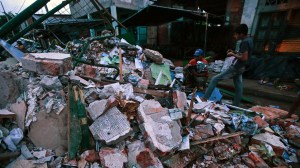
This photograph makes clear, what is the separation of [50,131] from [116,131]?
775 millimetres

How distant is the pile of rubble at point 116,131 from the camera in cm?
196

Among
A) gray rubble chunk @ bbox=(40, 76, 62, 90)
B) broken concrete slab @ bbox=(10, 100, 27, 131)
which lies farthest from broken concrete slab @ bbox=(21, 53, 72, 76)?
broken concrete slab @ bbox=(10, 100, 27, 131)

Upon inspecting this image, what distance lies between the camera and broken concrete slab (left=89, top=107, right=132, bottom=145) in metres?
2.05

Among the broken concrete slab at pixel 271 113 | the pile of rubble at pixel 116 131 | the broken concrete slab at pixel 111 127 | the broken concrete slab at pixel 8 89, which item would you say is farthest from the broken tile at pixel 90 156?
the broken concrete slab at pixel 271 113

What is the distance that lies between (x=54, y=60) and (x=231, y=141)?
9.04ft

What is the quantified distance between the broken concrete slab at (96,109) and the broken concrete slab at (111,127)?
6 cm

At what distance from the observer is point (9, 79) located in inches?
89.4

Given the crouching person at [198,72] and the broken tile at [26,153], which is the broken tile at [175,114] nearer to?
the broken tile at [26,153]

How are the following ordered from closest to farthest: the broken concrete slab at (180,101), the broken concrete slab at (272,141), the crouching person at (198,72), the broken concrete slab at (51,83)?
1. the broken concrete slab at (51,83)
2. the broken concrete slab at (272,141)
3. the broken concrete slab at (180,101)
4. the crouching person at (198,72)

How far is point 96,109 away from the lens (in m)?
2.25

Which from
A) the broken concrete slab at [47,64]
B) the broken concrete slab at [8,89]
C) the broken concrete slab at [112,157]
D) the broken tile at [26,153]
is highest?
the broken concrete slab at [47,64]

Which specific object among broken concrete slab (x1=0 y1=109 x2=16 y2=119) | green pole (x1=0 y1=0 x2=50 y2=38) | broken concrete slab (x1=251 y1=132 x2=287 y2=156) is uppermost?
green pole (x1=0 y1=0 x2=50 y2=38)

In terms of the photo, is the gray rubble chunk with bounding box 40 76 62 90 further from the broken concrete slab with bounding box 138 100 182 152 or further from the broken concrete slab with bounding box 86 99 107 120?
the broken concrete slab with bounding box 138 100 182 152

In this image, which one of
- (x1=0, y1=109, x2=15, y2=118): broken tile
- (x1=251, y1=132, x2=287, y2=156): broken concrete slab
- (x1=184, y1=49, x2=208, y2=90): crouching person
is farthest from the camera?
(x1=184, y1=49, x2=208, y2=90): crouching person
